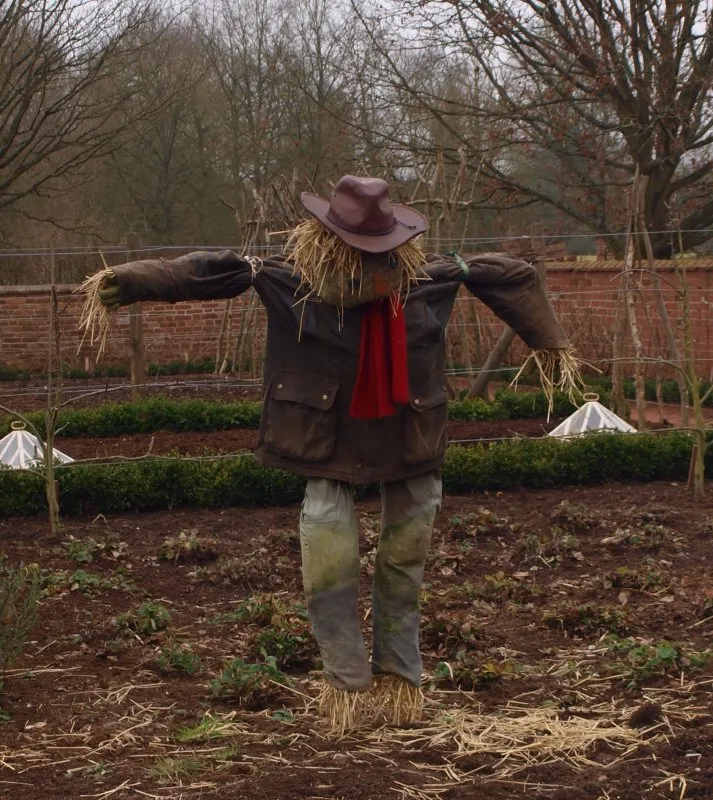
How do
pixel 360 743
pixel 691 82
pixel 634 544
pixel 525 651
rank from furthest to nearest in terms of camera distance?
pixel 691 82
pixel 634 544
pixel 525 651
pixel 360 743

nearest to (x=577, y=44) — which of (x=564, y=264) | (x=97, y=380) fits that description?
(x=564, y=264)

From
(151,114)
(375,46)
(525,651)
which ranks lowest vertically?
(525,651)

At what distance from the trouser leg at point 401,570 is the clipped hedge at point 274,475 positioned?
382cm

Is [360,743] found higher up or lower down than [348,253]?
lower down

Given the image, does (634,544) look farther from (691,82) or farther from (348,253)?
(691,82)

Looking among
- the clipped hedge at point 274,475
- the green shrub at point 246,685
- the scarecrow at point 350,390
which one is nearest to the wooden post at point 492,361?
the clipped hedge at point 274,475

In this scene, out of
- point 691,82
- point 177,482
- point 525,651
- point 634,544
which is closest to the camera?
point 525,651

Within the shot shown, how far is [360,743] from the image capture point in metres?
3.46

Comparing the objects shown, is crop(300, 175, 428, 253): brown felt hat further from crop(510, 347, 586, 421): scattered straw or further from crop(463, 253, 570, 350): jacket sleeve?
crop(510, 347, 586, 421): scattered straw

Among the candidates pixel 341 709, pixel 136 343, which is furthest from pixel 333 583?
pixel 136 343

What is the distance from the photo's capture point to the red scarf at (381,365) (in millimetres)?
3514

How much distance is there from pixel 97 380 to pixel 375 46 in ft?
20.3

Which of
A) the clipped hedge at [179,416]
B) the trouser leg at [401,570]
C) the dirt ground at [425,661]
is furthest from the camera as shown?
the clipped hedge at [179,416]

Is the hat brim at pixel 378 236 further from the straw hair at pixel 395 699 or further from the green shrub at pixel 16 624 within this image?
the green shrub at pixel 16 624
